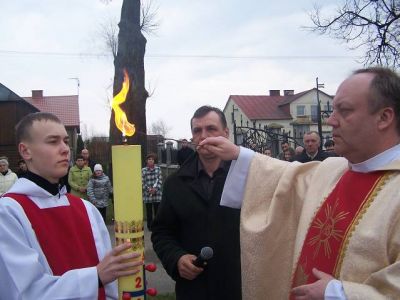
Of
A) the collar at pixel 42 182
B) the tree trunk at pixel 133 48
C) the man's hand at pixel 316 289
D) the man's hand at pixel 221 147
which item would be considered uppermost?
the tree trunk at pixel 133 48

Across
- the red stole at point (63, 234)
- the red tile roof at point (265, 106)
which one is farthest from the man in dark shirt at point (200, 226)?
the red tile roof at point (265, 106)

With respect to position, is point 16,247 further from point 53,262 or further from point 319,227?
point 319,227

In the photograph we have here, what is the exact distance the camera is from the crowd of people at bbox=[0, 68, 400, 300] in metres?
1.78

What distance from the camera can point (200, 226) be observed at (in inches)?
106

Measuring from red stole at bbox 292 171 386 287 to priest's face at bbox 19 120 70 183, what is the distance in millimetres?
1293

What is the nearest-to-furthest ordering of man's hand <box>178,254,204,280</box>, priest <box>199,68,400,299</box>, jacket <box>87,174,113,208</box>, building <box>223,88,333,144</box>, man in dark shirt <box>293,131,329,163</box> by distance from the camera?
priest <box>199,68,400,299</box>
man's hand <box>178,254,204,280</box>
man in dark shirt <box>293,131,329,163</box>
jacket <box>87,174,113,208</box>
building <box>223,88,333,144</box>

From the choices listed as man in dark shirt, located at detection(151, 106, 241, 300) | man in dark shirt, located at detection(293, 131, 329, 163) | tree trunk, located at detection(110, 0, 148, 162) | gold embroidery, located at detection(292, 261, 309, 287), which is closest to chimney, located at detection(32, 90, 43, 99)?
tree trunk, located at detection(110, 0, 148, 162)

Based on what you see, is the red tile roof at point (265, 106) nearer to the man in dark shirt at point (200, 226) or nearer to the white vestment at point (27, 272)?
the man in dark shirt at point (200, 226)

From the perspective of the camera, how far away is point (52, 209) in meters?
2.28

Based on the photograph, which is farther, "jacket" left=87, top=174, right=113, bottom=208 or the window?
the window

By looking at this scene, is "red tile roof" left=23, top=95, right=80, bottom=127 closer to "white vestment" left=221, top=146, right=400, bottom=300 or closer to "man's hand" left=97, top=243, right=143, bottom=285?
"white vestment" left=221, top=146, right=400, bottom=300

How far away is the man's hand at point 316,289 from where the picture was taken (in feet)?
5.68

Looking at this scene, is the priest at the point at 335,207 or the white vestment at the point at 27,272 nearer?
the priest at the point at 335,207

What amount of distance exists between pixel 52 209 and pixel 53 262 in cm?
28
